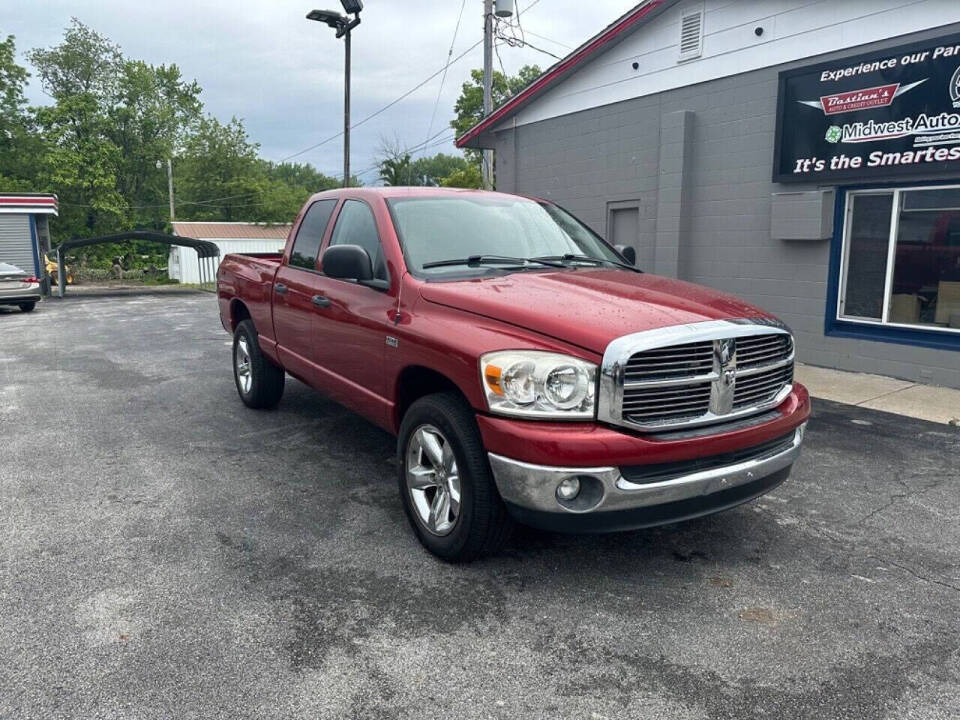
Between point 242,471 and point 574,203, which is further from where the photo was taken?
point 574,203

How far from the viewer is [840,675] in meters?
2.75

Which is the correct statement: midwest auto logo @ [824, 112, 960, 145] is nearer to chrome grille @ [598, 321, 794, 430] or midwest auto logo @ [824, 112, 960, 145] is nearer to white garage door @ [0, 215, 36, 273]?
Answer: chrome grille @ [598, 321, 794, 430]

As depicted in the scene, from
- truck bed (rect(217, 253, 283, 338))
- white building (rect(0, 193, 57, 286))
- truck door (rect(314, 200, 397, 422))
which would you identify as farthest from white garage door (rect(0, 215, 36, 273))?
truck door (rect(314, 200, 397, 422))

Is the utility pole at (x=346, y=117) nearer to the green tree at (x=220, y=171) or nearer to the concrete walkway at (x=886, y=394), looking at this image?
the concrete walkway at (x=886, y=394)

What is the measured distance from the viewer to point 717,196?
10234 millimetres

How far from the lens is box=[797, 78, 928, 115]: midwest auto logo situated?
802 cm

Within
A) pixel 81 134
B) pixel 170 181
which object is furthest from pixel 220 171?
pixel 81 134

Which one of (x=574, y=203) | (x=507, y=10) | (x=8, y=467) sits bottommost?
(x=8, y=467)

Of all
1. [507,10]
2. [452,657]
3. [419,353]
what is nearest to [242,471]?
[419,353]

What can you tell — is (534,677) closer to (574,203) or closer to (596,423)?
(596,423)

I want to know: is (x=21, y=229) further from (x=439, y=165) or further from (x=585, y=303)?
(x=439, y=165)

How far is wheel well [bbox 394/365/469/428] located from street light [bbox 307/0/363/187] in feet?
42.9

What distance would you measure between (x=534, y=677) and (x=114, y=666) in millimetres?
1583

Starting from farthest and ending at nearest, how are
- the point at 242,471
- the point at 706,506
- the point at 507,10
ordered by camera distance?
the point at 507,10 → the point at 242,471 → the point at 706,506
